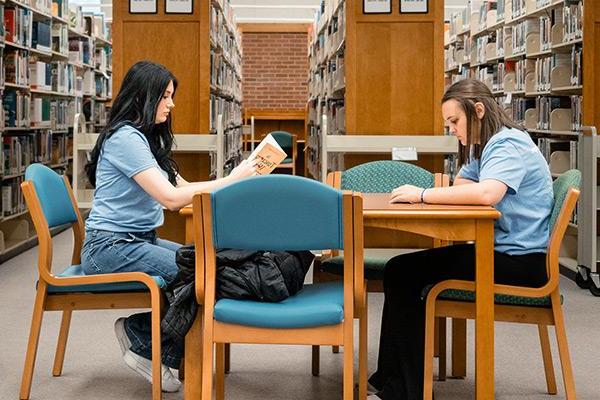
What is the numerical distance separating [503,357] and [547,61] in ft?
12.1

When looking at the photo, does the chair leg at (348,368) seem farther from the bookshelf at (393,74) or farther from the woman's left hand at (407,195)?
the bookshelf at (393,74)

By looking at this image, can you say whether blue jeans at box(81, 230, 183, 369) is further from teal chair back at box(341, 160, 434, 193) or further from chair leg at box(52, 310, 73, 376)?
teal chair back at box(341, 160, 434, 193)

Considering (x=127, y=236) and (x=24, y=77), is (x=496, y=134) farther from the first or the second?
(x=24, y=77)

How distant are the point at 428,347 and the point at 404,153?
2.72 metres

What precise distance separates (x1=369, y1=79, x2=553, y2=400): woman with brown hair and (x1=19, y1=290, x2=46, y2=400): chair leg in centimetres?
117

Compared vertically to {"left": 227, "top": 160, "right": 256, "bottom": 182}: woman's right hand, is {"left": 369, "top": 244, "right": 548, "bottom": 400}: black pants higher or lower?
lower

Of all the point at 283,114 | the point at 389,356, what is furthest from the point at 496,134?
the point at 283,114

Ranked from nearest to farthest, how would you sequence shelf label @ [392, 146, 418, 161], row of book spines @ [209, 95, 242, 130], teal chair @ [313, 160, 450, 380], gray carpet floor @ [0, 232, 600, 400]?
gray carpet floor @ [0, 232, 600, 400]
teal chair @ [313, 160, 450, 380]
shelf label @ [392, 146, 418, 161]
row of book spines @ [209, 95, 242, 130]

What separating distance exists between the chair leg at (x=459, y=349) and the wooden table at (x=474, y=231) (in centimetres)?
74

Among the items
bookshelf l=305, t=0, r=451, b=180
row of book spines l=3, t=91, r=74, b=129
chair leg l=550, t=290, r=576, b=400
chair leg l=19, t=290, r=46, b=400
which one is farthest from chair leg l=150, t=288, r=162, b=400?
row of book spines l=3, t=91, r=74, b=129

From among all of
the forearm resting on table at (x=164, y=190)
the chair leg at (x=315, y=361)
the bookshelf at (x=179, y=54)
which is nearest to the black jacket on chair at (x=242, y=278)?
the forearm resting on table at (x=164, y=190)

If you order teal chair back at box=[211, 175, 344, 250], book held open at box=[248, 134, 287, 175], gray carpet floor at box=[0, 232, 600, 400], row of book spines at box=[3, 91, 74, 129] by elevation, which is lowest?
gray carpet floor at box=[0, 232, 600, 400]

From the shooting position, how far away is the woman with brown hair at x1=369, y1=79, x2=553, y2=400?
2.91 metres

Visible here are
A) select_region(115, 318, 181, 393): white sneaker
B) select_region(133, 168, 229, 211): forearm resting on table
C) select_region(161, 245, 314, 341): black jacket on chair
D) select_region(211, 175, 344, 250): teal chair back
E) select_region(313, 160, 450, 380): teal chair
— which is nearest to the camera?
select_region(211, 175, 344, 250): teal chair back
